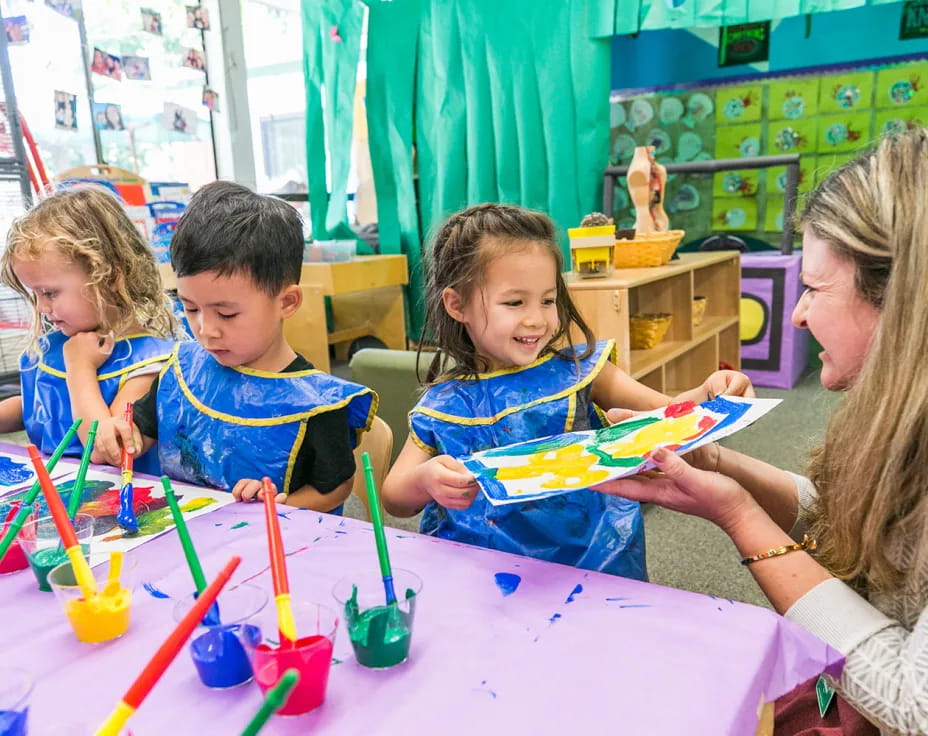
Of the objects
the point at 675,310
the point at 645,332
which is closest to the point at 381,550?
the point at 645,332

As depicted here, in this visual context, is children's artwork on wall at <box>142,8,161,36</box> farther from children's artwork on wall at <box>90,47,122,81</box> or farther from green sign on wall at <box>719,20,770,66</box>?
green sign on wall at <box>719,20,770,66</box>

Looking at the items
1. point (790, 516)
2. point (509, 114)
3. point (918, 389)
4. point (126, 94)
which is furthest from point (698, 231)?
point (918, 389)

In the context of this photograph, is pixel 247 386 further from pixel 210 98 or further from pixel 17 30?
pixel 210 98

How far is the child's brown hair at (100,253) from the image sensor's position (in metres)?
1.35

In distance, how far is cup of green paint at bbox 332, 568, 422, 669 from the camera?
0.61 metres

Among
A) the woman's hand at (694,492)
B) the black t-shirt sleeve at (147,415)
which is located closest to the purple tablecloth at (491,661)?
the woman's hand at (694,492)

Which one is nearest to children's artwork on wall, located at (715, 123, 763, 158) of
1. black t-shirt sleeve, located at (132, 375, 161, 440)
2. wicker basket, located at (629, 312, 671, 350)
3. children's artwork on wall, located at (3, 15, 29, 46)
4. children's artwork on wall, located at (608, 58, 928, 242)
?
children's artwork on wall, located at (608, 58, 928, 242)

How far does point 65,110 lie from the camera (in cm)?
320

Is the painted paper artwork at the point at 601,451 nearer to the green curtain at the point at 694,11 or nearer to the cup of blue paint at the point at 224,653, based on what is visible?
the cup of blue paint at the point at 224,653

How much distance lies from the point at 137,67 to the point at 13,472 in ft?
9.17

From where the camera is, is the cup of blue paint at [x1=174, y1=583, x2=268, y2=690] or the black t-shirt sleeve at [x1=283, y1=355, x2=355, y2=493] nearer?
the cup of blue paint at [x1=174, y1=583, x2=268, y2=690]

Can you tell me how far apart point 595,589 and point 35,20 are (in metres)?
3.46

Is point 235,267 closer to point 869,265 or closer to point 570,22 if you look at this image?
point 869,265

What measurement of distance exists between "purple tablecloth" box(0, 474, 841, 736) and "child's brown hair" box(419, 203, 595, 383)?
0.46 metres
